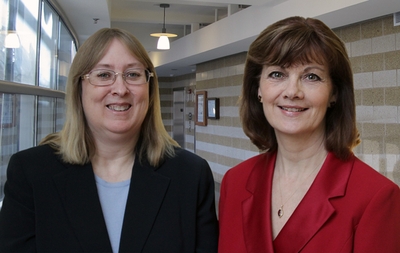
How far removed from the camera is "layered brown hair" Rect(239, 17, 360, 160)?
5.57 feet

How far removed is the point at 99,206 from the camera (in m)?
1.87

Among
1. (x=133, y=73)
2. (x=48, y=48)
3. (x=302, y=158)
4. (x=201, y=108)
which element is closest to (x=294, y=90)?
(x=302, y=158)

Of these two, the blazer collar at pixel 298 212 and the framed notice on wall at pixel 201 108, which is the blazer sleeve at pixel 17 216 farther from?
the framed notice on wall at pixel 201 108

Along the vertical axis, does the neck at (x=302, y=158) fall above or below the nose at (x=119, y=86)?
below

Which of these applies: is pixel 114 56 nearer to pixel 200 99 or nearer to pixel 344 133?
pixel 344 133

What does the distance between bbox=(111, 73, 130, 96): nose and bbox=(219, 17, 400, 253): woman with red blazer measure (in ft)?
1.65

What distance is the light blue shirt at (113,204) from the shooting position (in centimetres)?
187

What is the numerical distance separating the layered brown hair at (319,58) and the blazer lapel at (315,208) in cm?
7

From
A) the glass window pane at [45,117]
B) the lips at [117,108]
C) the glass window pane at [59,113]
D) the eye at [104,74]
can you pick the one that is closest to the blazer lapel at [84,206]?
the lips at [117,108]

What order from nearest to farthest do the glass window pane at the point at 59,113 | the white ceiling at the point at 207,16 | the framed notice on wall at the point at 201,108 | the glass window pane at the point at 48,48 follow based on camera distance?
the glass window pane at the point at 48,48
the white ceiling at the point at 207,16
the glass window pane at the point at 59,113
the framed notice on wall at the point at 201,108

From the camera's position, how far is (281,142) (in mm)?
1894

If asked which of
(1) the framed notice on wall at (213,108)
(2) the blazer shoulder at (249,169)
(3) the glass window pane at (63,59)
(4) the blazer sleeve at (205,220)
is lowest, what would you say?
(4) the blazer sleeve at (205,220)

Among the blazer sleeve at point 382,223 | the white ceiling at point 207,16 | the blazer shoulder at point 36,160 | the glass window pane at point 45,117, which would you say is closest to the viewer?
the blazer sleeve at point 382,223

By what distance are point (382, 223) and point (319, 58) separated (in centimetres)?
60
